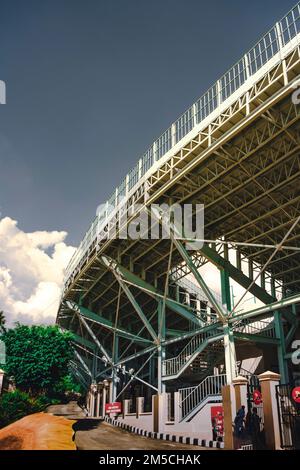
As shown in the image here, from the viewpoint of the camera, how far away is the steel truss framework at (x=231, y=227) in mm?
15984

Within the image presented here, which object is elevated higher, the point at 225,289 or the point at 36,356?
the point at 225,289

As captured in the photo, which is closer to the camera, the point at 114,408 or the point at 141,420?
the point at 141,420

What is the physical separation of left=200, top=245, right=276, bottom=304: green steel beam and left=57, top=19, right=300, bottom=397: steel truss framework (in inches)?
2.5

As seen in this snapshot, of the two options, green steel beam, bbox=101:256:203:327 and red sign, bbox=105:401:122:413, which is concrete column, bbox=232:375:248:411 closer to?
green steel beam, bbox=101:256:203:327

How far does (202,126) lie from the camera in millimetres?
17922

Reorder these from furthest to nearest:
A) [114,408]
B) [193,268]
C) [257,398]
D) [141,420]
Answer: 1. [114,408]
2. [141,420]
3. [193,268]
4. [257,398]

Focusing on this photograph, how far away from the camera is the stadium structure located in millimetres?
15945

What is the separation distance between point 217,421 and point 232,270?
928 cm

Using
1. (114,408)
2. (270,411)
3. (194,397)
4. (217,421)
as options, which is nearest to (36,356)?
(114,408)

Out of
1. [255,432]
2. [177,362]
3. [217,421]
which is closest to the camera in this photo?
[255,432]

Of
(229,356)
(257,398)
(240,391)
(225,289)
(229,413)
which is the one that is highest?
(225,289)

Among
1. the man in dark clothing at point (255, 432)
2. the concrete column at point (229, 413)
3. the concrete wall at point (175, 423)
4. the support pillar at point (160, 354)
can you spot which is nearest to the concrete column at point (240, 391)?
the concrete column at point (229, 413)

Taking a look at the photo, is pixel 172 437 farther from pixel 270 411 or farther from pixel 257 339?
pixel 270 411

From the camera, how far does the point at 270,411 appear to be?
1476 cm
